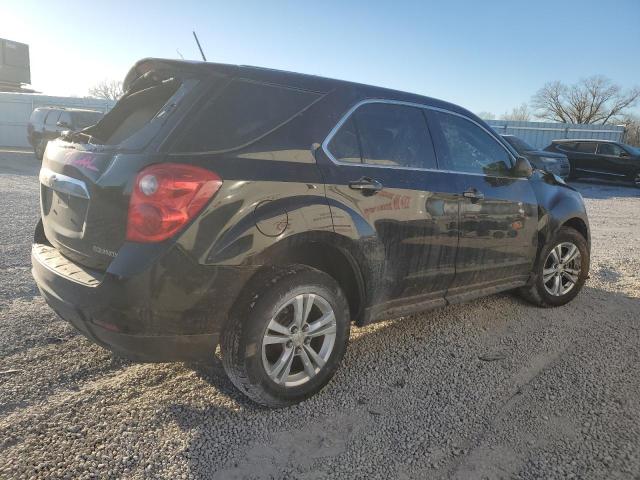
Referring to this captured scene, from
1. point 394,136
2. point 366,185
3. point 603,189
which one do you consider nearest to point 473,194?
point 394,136

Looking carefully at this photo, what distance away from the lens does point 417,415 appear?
2.71 m

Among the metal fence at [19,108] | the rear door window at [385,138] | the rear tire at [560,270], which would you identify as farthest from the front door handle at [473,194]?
the metal fence at [19,108]

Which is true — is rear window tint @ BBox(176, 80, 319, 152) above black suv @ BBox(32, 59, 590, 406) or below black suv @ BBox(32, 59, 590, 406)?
above

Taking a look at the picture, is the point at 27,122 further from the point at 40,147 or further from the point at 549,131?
the point at 549,131

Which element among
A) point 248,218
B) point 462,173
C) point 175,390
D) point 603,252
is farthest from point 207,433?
point 603,252

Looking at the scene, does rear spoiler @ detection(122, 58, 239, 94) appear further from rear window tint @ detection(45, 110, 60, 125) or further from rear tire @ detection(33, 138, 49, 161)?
rear tire @ detection(33, 138, 49, 161)

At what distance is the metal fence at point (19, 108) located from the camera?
27.3 m

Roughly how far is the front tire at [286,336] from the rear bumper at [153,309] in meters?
0.12

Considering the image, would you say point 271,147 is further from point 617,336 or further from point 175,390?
point 617,336

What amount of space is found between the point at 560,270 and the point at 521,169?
1.13 m

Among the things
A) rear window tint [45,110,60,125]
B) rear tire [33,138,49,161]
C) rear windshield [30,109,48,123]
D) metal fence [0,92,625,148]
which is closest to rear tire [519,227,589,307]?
rear window tint [45,110,60,125]

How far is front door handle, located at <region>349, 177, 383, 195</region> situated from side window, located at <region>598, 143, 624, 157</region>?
58.0 ft

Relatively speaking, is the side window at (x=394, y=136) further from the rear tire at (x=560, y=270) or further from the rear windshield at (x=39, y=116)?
the rear windshield at (x=39, y=116)

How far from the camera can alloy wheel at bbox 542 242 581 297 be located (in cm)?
446
